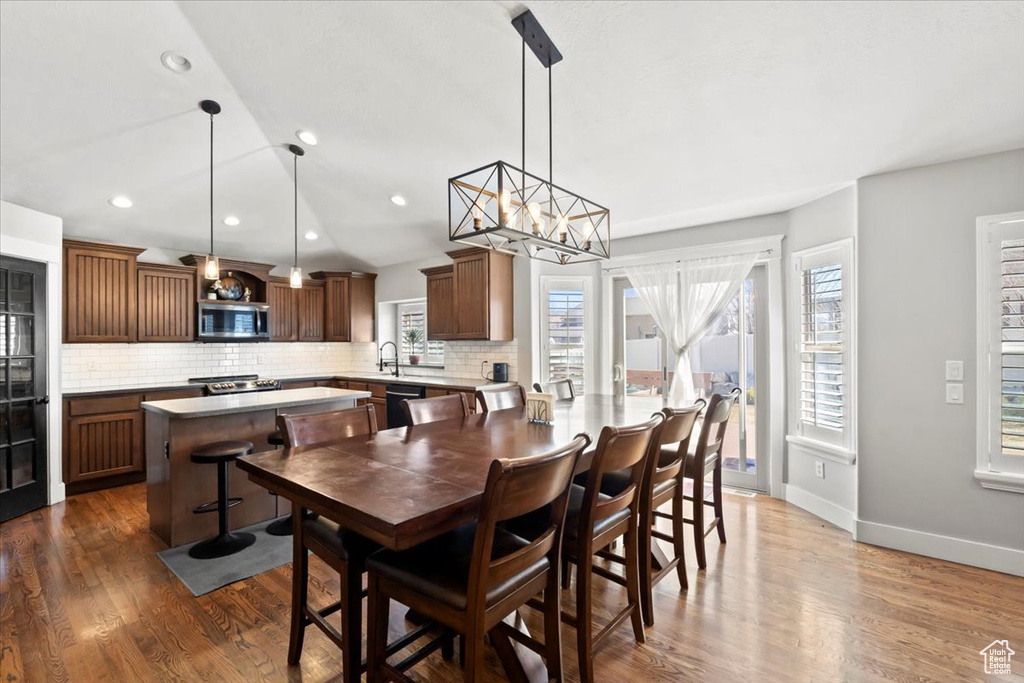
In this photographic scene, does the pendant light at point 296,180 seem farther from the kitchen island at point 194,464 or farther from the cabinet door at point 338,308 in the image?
the cabinet door at point 338,308

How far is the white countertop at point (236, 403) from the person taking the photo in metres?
3.00

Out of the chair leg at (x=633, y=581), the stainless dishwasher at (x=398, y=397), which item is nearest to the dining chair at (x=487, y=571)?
the chair leg at (x=633, y=581)

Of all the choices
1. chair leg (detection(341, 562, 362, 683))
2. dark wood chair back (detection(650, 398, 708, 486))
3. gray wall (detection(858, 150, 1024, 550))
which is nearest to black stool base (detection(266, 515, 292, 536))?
chair leg (detection(341, 562, 362, 683))

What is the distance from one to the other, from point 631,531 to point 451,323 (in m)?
3.57

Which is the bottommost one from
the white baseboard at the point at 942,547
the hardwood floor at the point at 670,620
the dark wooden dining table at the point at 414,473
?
the hardwood floor at the point at 670,620

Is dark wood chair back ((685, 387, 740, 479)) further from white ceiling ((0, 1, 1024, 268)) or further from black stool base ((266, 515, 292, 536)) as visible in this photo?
black stool base ((266, 515, 292, 536))

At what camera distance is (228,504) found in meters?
3.10

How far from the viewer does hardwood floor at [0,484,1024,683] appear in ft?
6.16

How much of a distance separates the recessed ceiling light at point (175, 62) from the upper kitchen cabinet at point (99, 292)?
2.33 metres

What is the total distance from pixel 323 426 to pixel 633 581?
62.0 inches

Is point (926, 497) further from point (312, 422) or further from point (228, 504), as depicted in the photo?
point (228, 504)

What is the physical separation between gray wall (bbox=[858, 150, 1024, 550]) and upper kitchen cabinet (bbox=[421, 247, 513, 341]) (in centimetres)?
305

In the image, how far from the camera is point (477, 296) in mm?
4840

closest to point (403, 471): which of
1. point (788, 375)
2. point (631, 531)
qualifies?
point (631, 531)
